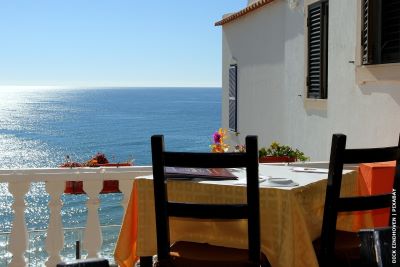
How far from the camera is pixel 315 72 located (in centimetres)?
746

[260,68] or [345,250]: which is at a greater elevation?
[260,68]

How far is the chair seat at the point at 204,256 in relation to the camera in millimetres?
2801

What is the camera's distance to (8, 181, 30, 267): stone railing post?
4105 mm

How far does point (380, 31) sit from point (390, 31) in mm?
155

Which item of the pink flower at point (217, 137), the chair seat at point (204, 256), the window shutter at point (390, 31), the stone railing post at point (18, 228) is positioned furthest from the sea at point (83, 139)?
the chair seat at point (204, 256)

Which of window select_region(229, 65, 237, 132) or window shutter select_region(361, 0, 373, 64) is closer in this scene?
window shutter select_region(361, 0, 373, 64)

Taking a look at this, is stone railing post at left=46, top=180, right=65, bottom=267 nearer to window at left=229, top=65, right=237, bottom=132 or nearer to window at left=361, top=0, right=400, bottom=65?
window at left=361, top=0, right=400, bottom=65

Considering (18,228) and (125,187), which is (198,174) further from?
(18,228)

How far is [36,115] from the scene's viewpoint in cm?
10950

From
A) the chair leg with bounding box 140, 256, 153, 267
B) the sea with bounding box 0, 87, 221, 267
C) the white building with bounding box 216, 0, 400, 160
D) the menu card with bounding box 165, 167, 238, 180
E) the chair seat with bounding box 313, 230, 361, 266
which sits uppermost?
the white building with bounding box 216, 0, 400, 160

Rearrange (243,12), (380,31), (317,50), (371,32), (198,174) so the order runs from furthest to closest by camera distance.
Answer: (243,12) < (317,50) < (371,32) < (380,31) < (198,174)

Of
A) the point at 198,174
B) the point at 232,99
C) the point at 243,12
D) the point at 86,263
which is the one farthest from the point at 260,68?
the point at 86,263

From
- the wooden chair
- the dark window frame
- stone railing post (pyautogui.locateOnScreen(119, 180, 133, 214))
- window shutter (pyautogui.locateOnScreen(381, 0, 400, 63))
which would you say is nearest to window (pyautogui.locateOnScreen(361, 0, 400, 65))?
window shutter (pyautogui.locateOnScreen(381, 0, 400, 63))

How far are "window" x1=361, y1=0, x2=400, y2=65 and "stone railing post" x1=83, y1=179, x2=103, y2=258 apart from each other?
2.57m
